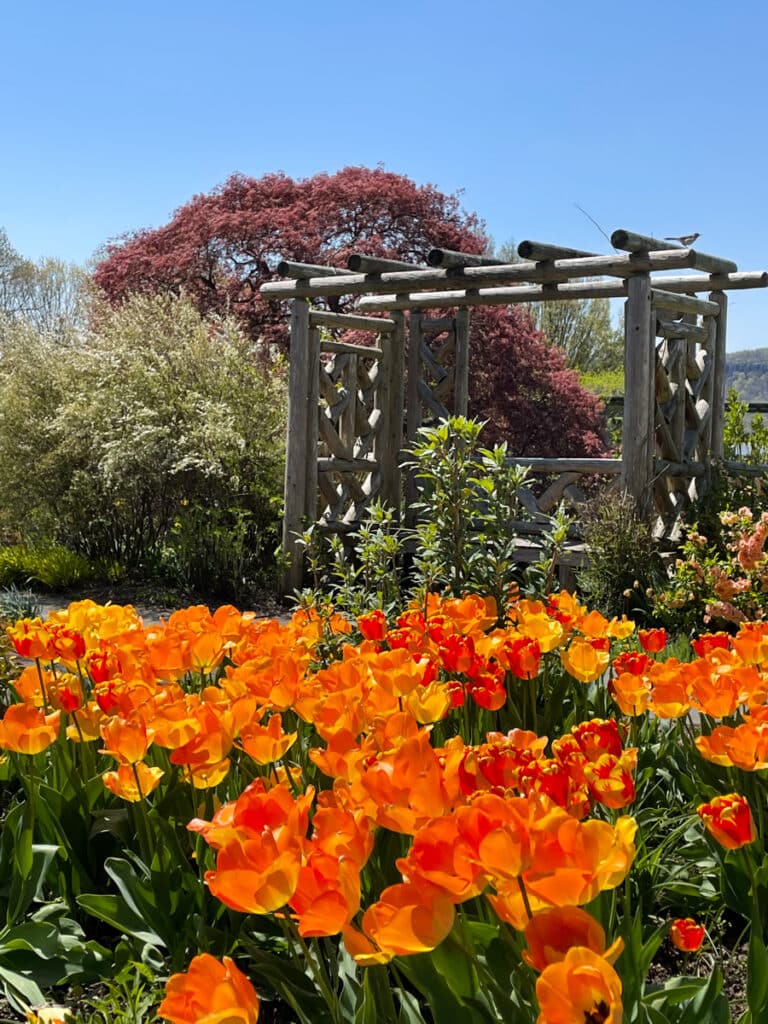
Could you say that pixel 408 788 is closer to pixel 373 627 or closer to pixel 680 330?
pixel 373 627

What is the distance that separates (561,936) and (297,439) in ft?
29.1

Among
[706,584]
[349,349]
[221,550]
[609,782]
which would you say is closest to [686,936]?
[609,782]

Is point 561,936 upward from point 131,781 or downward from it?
upward

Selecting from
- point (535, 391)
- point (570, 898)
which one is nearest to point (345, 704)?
point (570, 898)

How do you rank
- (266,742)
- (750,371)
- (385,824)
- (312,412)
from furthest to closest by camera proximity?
(750,371)
(312,412)
(266,742)
(385,824)

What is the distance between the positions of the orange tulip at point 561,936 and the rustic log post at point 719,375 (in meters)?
9.23

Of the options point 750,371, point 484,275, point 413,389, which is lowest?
point 413,389

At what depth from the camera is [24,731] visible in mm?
2016

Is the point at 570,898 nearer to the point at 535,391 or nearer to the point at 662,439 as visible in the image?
the point at 662,439

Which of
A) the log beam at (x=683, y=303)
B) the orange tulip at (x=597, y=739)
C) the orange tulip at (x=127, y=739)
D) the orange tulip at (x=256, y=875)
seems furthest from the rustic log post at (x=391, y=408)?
the orange tulip at (x=256, y=875)

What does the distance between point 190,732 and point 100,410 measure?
9667 mm

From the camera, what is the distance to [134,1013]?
1842 millimetres

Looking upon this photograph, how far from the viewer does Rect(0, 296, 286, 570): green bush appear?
10.6 metres

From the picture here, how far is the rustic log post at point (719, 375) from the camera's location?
32.4ft
